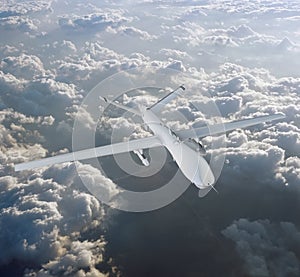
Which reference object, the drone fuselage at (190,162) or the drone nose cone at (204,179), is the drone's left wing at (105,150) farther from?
the drone nose cone at (204,179)

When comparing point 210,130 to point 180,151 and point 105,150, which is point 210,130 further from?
point 105,150

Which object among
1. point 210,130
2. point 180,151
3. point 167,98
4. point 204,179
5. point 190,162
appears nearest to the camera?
point 204,179

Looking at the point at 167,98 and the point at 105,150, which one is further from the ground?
the point at 167,98

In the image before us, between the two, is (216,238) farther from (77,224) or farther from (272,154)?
(77,224)

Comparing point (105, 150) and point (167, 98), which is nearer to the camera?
point (105, 150)

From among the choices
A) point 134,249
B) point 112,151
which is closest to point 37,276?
point 134,249

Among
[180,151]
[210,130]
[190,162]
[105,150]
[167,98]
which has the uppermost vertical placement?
[180,151]

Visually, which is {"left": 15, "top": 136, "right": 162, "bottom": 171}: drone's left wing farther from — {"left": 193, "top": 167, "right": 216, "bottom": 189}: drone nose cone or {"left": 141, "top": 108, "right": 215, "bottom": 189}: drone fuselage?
{"left": 193, "top": 167, "right": 216, "bottom": 189}: drone nose cone

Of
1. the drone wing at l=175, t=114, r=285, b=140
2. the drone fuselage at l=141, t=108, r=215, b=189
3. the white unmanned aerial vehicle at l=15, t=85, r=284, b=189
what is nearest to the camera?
the drone fuselage at l=141, t=108, r=215, b=189

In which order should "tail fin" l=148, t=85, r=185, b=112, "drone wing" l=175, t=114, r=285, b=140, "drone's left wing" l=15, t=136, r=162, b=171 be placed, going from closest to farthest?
1. "drone wing" l=175, t=114, r=285, b=140
2. "drone's left wing" l=15, t=136, r=162, b=171
3. "tail fin" l=148, t=85, r=185, b=112

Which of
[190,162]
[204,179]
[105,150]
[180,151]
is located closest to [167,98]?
[105,150]

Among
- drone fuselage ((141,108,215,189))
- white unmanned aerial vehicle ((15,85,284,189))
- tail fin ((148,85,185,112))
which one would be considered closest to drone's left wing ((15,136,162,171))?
white unmanned aerial vehicle ((15,85,284,189))
